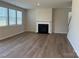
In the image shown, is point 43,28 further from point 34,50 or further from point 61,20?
point 34,50

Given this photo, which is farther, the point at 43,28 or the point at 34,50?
the point at 43,28

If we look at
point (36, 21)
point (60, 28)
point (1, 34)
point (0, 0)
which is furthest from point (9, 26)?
point (60, 28)

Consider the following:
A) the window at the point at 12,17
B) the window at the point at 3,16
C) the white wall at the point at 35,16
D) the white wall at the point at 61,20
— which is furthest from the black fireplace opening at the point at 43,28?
the window at the point at 3,16

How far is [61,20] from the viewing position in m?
11.8

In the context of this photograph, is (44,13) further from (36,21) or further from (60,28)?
(60,28)

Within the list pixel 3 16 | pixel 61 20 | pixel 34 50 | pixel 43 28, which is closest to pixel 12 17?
pixel 3 16

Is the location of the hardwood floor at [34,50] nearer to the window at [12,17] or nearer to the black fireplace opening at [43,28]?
the window at [12,17]

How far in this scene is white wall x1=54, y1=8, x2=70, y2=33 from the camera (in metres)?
11.7

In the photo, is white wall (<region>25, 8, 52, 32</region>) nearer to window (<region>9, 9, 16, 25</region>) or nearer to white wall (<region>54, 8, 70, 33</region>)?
white wall (<region>54, 8, 70, 33</region>)

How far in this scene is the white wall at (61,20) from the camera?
38.4ft

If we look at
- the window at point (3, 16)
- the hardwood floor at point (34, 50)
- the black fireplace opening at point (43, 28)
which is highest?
the window at point (3, 16)

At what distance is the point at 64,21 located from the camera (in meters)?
11.8

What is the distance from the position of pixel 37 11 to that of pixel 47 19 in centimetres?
122

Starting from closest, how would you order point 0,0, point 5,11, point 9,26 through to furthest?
point 0,0
point 5,11
point 9,26
